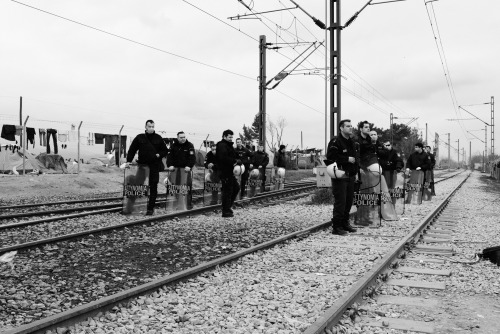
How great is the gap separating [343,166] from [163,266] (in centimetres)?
405

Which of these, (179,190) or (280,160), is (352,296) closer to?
(179,190)

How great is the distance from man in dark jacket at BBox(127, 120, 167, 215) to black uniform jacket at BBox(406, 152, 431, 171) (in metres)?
8.91

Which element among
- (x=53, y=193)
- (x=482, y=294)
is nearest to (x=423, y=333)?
(x=482, y=294)

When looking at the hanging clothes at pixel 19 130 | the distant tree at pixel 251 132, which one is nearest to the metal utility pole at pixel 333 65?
the hanging clothes at pixel 19 130

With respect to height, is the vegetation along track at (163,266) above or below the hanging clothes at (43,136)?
below

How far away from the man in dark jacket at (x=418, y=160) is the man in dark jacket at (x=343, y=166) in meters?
8.17

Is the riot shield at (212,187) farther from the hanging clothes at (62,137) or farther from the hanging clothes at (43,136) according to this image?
the hanging clothes at (43,136)

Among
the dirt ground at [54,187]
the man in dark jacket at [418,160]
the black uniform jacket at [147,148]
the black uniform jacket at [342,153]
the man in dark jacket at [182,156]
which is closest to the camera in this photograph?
the black uniform jacket at [342,153]

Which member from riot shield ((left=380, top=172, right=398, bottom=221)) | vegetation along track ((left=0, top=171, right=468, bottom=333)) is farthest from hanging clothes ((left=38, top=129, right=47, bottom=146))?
riot shield ((left=380, top=172, right=398, bottom=221))

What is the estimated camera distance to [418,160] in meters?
17.2

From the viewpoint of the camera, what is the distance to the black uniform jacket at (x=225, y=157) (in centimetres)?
1153

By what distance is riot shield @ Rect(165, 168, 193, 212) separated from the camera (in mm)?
12820

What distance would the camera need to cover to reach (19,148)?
24.7 meters

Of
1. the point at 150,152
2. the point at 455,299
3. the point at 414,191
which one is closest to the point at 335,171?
the point at 455,299
